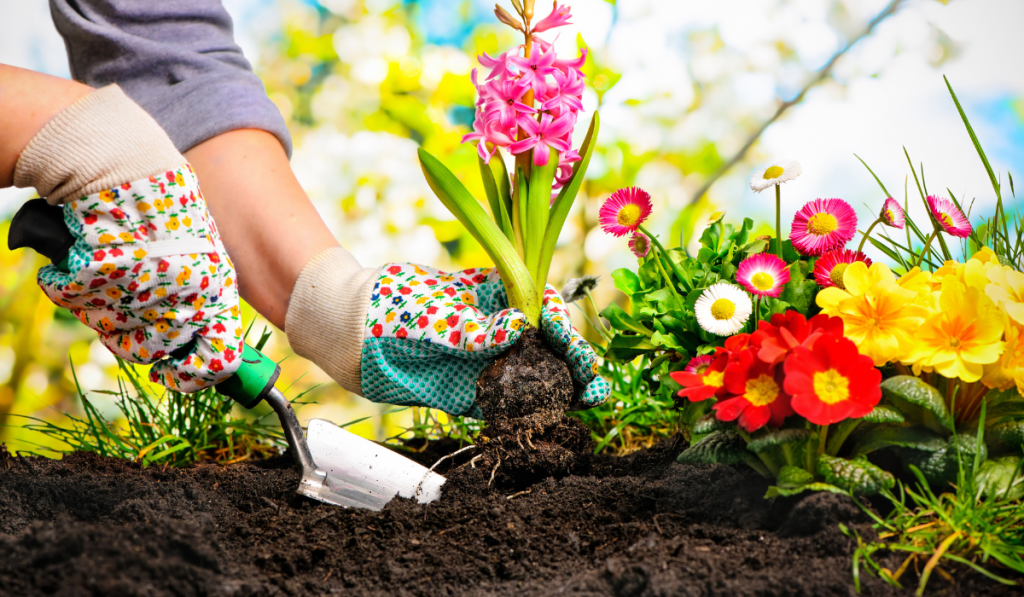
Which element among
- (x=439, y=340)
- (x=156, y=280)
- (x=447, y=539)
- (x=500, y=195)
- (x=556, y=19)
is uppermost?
(x=556, y=19)

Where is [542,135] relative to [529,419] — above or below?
above

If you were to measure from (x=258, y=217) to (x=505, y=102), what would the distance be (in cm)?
64

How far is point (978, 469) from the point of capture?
70 centimetres

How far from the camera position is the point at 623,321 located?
3.47 ft

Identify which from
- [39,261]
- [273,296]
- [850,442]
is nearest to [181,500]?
[273,296]

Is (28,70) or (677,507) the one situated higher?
(28,70)

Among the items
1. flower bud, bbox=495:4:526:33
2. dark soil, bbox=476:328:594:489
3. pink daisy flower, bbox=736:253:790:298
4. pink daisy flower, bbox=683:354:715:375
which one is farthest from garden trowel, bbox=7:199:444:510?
flower bud, bbox=495:4:526:33

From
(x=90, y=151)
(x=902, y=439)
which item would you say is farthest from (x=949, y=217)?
(x=90, y=151)

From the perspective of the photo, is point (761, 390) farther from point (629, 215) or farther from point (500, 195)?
point (500, 195)

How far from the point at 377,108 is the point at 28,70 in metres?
1.28

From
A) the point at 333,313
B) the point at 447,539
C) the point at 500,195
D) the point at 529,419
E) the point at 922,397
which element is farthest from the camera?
the point at 333,313

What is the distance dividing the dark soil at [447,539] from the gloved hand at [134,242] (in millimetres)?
253

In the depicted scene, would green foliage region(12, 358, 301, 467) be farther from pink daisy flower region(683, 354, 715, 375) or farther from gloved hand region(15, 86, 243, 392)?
pink daisy flower region(683, 354, 715, 375)

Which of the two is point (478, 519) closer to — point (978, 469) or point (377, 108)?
point (978, 469)
